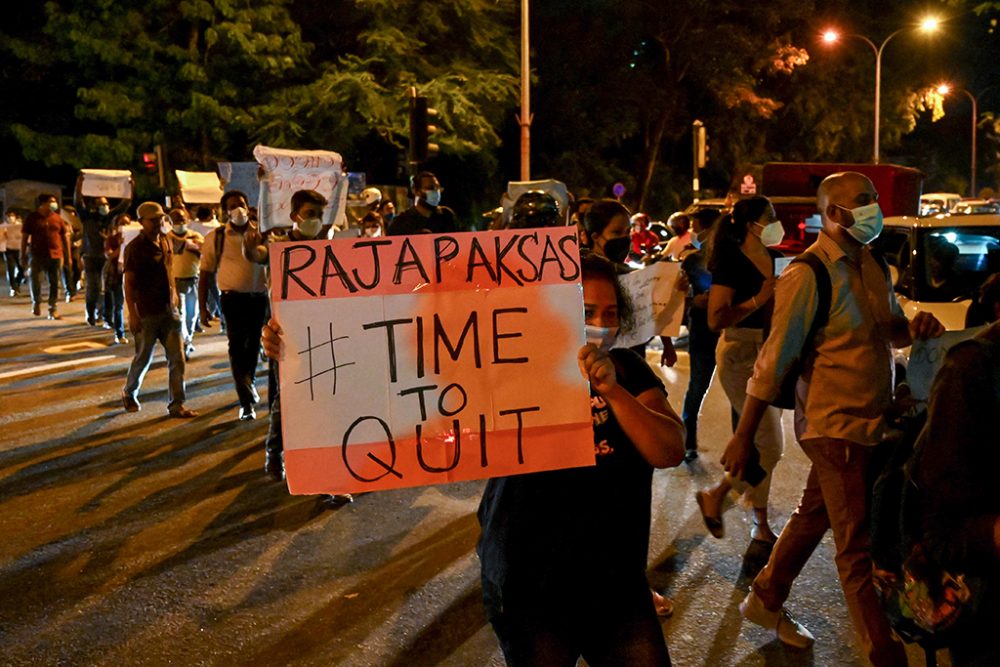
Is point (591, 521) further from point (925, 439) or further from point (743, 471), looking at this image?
point (743, 471)

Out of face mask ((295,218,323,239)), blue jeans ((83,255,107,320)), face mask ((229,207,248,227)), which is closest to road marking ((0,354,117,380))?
blue jeans ((83,255,107,320))

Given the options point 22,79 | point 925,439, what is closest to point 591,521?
point 925,439

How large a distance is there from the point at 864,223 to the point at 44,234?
14476 millimetres

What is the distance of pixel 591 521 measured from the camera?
8.08 ft

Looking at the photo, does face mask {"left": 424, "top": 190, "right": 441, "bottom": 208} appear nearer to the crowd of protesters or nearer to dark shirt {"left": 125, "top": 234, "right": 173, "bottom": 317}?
the crowd of protesters

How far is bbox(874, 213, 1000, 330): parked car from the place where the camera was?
276 inches

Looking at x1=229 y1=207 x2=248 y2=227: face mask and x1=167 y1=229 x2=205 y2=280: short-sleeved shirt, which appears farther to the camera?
x1=167 y1=229 x2=205 y2=280: short-sleeved shirt

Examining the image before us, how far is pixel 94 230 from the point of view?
1419cm

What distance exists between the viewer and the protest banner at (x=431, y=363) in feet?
8.09

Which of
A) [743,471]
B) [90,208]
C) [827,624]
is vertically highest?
[90,208]

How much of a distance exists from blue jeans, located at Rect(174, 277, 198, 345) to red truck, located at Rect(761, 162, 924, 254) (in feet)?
28.8

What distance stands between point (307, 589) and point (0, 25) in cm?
2708

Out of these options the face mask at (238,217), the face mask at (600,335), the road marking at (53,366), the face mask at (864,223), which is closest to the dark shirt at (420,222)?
the face mask at (238,217)

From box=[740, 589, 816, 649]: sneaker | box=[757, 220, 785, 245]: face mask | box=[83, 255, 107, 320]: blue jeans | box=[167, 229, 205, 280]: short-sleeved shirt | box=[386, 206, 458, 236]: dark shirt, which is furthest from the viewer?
box=[83, 255, 107, 320]: blue jeans
